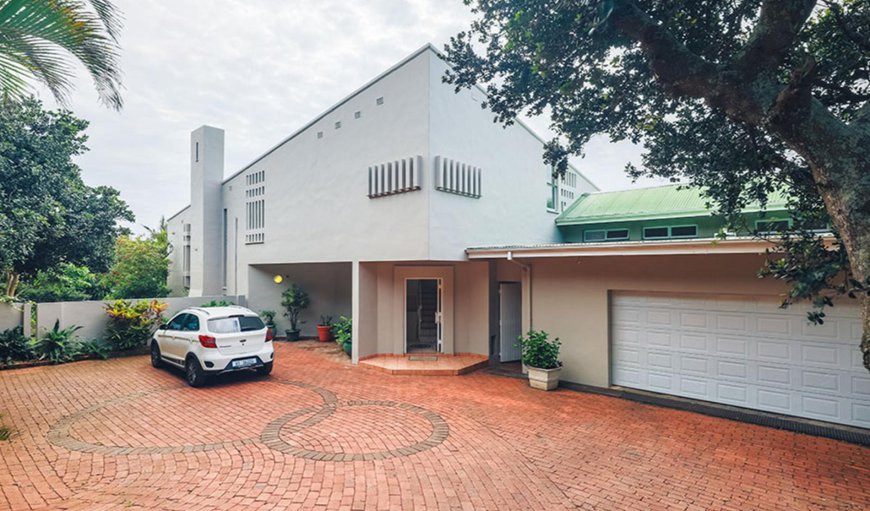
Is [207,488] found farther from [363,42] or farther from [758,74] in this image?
[363,42]

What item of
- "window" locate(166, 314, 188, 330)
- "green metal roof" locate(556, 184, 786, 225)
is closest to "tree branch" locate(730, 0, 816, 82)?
"green metal roof" locate(556, 184, 786, 225)

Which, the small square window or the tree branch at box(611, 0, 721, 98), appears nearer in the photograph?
the tree branch at box(611, 0, 721, 98)

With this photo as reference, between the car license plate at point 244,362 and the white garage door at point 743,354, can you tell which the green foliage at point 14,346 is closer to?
the car license plate at point 244,362

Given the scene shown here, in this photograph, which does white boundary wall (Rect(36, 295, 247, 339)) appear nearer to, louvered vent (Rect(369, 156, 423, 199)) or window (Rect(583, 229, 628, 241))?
louvered vent (Rect(369, 156, 423, 199))

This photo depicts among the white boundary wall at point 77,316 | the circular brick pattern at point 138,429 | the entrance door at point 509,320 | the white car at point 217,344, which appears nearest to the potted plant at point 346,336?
the white car at point 217,344

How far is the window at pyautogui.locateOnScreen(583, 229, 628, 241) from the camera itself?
14570mm

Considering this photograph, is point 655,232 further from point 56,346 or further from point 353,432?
point 56,346

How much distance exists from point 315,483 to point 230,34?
1030cm

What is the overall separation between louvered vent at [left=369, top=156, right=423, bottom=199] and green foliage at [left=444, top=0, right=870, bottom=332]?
310 cm

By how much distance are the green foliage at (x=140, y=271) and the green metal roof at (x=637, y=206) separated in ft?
59.4

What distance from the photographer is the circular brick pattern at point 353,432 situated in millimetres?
5434

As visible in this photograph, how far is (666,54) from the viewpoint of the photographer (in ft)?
15.5

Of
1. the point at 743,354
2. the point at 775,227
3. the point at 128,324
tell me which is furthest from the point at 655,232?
the point at 128,324

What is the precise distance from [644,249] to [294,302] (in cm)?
1180
